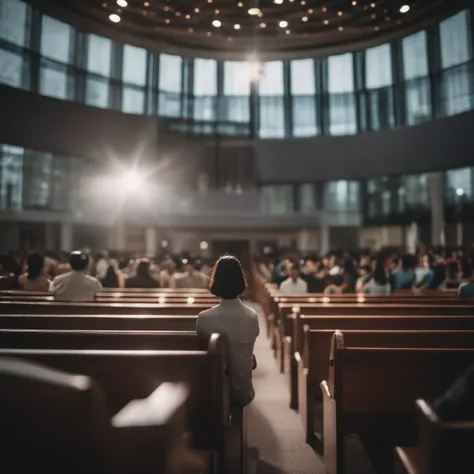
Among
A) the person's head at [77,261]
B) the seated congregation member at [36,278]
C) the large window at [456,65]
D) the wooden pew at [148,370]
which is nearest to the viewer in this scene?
the wooden pew at [148,370]

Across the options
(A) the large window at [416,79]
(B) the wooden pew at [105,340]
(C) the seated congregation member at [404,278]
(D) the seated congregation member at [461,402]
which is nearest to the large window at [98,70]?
(A) the large window at [416,79]

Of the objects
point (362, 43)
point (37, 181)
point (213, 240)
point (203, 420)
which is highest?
point (362, 43)

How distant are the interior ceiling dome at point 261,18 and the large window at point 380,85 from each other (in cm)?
59

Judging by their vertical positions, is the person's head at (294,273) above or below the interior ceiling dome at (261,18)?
below

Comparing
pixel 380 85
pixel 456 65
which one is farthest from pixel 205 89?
pixel 456 65

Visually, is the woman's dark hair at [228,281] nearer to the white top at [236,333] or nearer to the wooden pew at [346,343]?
the white top at [236,333]

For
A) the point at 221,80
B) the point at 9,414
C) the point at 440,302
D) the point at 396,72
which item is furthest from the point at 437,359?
the point at 221,80

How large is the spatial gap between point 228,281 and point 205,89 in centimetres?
1643

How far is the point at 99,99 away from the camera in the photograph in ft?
52.8

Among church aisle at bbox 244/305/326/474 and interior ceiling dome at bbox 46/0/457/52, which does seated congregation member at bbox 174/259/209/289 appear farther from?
interior ceiling dome at bbox 46/0/457/52

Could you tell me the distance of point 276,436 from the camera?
3258 mm

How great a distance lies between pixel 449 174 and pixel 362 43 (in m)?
5.84

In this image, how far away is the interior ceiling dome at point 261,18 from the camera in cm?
1246

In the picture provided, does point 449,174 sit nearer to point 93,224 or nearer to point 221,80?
point 221,80
